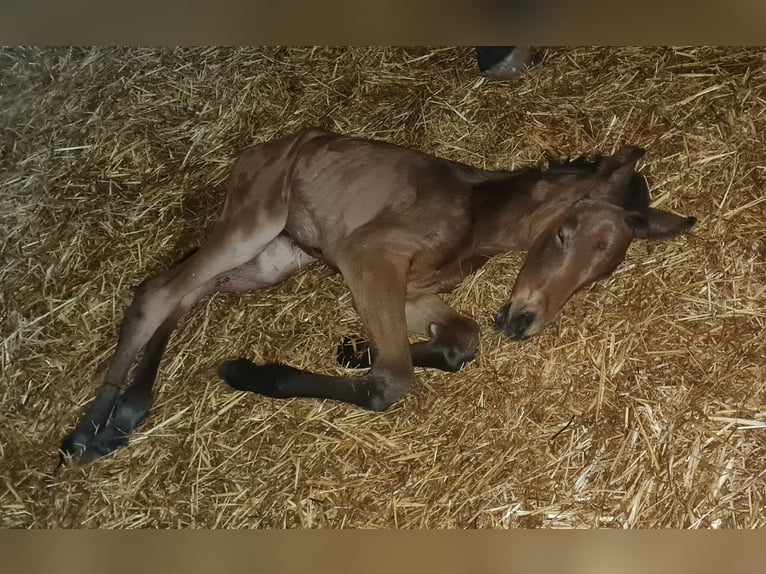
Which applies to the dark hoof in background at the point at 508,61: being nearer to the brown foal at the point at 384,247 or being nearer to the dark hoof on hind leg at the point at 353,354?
the brown foal at the point at 384,247

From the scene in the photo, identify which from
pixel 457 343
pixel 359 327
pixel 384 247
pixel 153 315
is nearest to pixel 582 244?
pixel 457 343

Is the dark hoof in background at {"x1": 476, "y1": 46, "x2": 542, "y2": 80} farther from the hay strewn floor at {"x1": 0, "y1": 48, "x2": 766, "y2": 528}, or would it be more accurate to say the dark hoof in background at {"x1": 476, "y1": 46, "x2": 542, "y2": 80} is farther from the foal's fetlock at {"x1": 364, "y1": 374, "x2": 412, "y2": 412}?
the foal's fetlock at {"x1": 364, "y1": 374, "x2": 412, "y2": 412}

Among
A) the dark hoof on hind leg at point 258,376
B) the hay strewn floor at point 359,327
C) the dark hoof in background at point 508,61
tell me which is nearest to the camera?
the hay strewn floor at point 359,327

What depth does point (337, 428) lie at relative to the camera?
5.99ft

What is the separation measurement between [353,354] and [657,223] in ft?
3.00

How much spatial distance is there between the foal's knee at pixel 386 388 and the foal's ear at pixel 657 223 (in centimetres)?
75

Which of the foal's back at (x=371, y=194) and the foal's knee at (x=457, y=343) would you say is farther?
the foal's back at (x=371, y=194)

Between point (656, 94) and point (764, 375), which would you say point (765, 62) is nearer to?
point (656, 94)

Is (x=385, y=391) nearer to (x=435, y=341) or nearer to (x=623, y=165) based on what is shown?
(x=435, y=341)

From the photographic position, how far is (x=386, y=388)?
5.95 ft

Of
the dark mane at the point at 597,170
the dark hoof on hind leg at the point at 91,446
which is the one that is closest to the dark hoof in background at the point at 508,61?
the dark mane at the point at 597,170

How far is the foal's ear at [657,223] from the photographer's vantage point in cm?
188

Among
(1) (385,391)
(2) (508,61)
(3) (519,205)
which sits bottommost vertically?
(1) (385,391)
